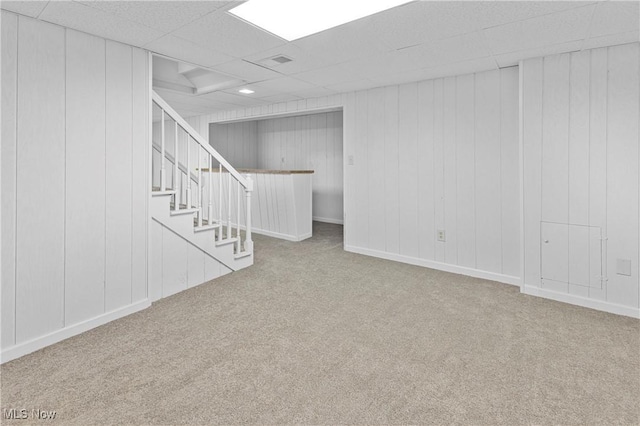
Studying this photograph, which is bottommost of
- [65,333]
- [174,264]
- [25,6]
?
[65,333]

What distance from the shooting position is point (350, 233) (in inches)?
191

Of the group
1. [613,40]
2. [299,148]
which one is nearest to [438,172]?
[613,40]

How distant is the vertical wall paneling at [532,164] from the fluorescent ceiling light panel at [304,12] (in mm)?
1815

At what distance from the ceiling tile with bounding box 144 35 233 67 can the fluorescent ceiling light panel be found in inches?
28.2

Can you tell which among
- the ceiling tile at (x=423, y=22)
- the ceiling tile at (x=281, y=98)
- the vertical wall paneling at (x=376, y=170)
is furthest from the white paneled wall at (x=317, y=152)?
the ceiling tile at (x=423, y=22)

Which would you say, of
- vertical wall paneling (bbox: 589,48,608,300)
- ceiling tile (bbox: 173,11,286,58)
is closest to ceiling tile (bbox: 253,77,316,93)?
ceiling tile (bbox: 173,11,286,58)

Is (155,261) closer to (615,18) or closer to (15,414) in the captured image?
(15,414)

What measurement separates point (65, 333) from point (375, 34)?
3.14 metres

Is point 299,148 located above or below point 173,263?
above

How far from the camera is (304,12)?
2365 millimetres

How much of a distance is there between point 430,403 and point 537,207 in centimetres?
234

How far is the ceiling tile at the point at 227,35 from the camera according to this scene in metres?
2.35

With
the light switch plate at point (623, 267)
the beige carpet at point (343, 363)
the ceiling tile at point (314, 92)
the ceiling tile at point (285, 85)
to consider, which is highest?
the ceiling tile at point (314, 92)

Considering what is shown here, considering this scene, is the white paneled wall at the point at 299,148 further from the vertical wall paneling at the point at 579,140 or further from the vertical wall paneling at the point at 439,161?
the vertical wall paneling at the point at 579,140
